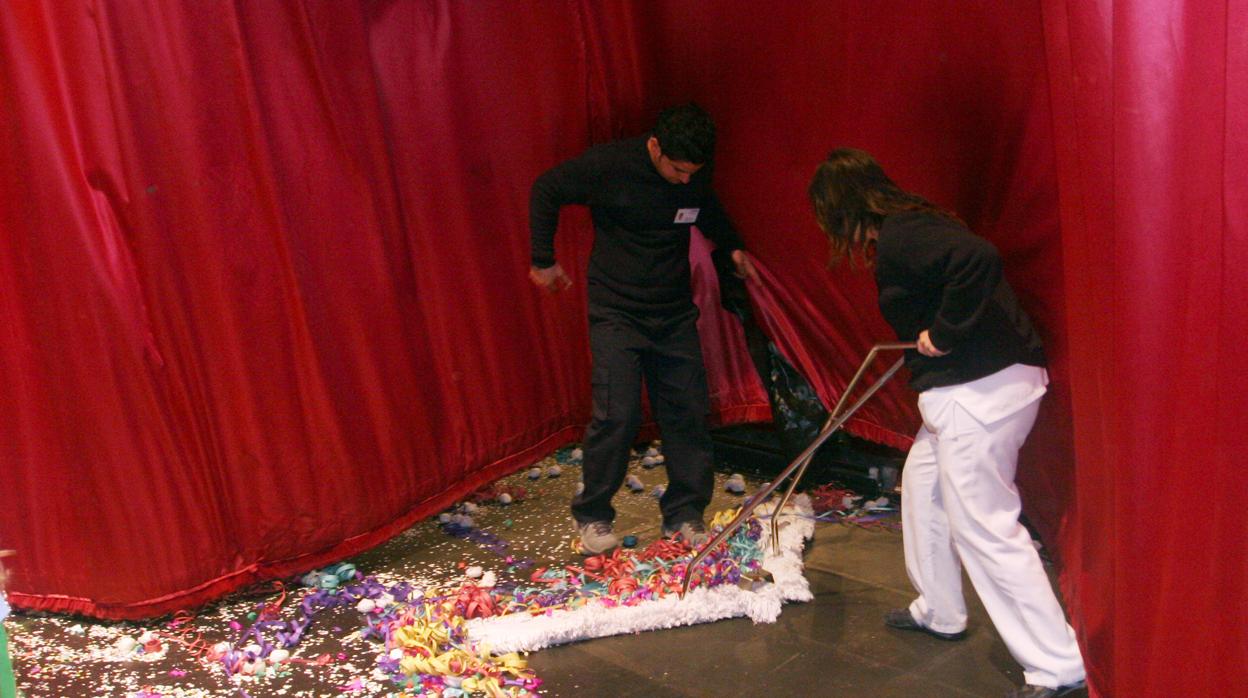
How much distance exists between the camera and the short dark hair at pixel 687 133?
2.87m

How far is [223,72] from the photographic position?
2.80 metres

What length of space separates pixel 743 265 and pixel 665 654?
3.89 feet

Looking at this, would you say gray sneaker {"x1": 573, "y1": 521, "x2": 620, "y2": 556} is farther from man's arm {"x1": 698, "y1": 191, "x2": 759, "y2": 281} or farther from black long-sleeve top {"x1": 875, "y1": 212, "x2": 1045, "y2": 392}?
black long-sleeve top {"x1": 875, "y1": 212, "x2": 1045, "y2": 392}

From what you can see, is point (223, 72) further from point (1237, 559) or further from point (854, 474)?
point (1237, 559)

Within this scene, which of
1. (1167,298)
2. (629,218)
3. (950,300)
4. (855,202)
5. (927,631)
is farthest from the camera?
(629,218)

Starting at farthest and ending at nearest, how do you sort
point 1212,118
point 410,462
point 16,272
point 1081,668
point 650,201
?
point 410,462 < point 650,201 < point 16,272 < point 1081,668 < point 1212,118

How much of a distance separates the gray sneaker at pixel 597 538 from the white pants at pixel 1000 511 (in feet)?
3.78

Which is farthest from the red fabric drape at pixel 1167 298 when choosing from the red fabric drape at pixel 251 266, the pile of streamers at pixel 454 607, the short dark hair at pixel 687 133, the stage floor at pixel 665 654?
the red fabric drape at pixel 251 266

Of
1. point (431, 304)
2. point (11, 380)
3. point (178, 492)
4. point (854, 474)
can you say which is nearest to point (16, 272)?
Result: point (11, 380)

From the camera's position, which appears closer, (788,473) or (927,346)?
(927,346)

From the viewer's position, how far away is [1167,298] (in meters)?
1.55

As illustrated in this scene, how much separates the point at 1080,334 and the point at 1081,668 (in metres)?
0.77

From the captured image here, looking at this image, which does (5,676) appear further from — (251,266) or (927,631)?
(927,631)

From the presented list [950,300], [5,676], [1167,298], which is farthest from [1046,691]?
[5,676]
